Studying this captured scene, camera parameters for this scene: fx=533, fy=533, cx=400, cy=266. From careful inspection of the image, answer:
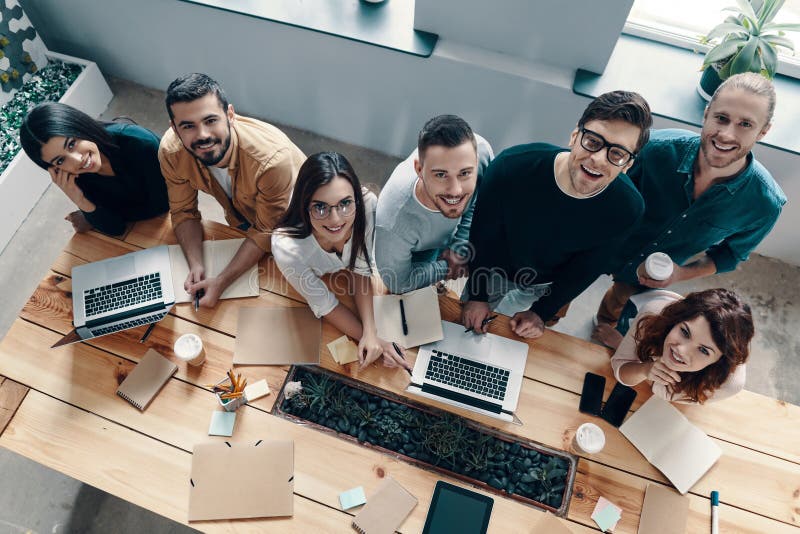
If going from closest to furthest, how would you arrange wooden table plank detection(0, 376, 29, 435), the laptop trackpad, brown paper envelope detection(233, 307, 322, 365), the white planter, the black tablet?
the black tablet, wooden table plank detection(0, 376, 29, 435), brown paper envelope detection(233, 307, 322, 365), the laptop trackpad, the white planter

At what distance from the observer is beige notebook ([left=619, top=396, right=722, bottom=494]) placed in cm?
159

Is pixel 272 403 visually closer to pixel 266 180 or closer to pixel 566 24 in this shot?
pixel 266 180

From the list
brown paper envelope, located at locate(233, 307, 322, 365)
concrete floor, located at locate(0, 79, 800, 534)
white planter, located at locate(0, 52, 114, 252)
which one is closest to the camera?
brown paper envelope, located at locate(233, 307, 322, 365)

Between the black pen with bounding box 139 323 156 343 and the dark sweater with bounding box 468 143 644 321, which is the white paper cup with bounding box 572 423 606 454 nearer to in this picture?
the dark sweater with bounding box 468 143 644 321

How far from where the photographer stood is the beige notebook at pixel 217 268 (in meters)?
1.84

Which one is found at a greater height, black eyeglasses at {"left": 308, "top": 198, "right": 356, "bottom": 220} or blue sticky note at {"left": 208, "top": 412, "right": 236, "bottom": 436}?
black eyeglasses at {"left": 308, "top": 198, "right": 356, "bottom": 220}

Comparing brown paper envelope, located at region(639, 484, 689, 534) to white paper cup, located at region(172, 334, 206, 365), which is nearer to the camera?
brown paper envelope, located at region(639, 484, 689, 534)

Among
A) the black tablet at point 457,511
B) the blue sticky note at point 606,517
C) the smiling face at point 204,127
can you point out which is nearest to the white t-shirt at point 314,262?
the smiling face at point 204,127

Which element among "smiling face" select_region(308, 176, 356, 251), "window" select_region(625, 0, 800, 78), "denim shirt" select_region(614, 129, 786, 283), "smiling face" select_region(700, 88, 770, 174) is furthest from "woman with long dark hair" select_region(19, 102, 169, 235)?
"window" select_region(625, 0, 800, 78)

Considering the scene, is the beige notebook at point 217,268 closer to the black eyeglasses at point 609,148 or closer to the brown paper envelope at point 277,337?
the brown paper envelope at point 277,337

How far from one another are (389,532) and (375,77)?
78.9 inches

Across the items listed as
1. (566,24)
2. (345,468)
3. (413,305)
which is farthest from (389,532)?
(566,24)

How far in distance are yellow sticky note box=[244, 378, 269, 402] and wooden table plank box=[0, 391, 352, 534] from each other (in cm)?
24

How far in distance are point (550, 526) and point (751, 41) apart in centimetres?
183
